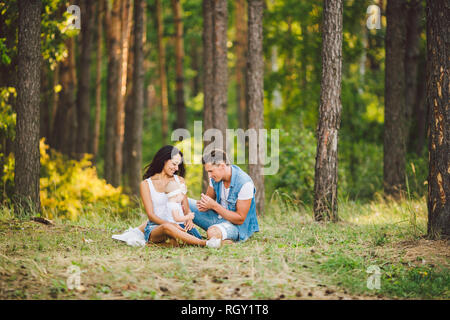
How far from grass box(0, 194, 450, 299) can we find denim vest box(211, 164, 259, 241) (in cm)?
19

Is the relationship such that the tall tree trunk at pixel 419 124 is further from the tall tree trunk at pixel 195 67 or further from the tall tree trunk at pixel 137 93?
the tall tree trunk at pixel 195 67

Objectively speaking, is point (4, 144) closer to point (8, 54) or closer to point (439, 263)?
point (8, 54)

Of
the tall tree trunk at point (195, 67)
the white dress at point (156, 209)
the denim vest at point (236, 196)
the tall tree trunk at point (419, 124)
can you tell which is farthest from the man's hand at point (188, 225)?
the tall tree trunk at point (195, 67)

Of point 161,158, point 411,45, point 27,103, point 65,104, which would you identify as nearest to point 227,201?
point 161,158

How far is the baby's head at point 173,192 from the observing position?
6.80 m

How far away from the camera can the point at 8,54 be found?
10852 millimetres

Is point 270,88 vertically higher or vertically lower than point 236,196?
higher

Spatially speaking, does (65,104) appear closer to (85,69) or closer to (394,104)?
(85,69)

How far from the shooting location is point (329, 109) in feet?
28.8

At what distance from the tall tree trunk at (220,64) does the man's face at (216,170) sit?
5153 millimetres

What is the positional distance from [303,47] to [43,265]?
1628cm

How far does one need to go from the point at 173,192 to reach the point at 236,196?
924 mm

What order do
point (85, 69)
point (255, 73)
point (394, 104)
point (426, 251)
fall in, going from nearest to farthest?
1. point (426, 251)
2. point (255, 73)
3. point (394, 104)
4. point (85, 69)
